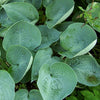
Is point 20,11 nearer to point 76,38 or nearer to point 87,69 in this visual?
point 76,38

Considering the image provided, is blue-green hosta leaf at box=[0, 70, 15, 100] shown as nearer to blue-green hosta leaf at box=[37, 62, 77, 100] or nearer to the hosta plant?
the hosta plant

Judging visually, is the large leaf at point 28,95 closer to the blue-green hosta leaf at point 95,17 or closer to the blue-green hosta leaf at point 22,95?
the blue-green hosta leaf at point 22,95

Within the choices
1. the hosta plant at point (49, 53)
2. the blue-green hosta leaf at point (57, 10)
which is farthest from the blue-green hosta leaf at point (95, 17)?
the blue-green hosta leaf at point (57, 10)

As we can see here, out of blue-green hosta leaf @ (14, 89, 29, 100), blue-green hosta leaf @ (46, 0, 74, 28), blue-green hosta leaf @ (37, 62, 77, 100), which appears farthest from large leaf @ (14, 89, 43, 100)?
blue-green hosta leaf @ (46, 0, 74, 28)

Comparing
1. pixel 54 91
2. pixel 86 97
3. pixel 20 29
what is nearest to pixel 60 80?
pixel 54 91

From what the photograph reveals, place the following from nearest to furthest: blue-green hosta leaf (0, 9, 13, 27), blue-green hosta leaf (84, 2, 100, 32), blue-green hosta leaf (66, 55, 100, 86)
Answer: blue-green hosta leaf (84, 2, 100, 32) → blue-green hosta leaf (66, 55, 100, 86) → blue-green hosta leaf (0, 9, 13, 27)

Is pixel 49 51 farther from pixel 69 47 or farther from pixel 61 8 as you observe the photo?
pixel 61 8
